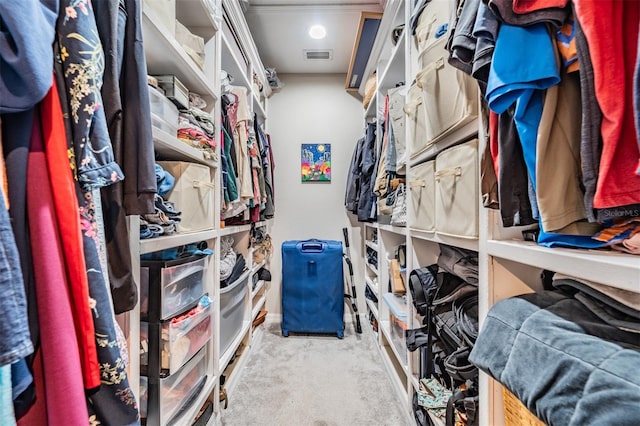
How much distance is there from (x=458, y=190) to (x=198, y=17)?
1465 mm

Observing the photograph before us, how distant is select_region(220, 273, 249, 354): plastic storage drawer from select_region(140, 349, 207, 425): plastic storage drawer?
335mm

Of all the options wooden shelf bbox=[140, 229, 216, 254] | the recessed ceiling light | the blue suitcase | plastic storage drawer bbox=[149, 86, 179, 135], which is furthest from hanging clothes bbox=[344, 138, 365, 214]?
plastic storage drawer bbox=[149, 86, 179, 135]

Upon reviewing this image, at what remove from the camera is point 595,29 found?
0.47 m

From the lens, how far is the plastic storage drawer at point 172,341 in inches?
42.1

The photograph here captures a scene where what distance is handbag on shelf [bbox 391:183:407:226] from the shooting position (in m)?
1.73

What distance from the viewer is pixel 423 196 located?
4.51ft

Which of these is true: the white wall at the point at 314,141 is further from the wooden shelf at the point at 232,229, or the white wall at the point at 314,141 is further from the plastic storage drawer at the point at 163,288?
the plastic storage drawer at the point at 163,288

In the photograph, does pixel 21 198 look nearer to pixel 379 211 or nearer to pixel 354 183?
pixel 379 211

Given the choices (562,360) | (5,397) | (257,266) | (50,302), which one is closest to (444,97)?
(562,360)

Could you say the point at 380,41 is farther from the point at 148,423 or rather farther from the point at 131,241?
the point at 148,423

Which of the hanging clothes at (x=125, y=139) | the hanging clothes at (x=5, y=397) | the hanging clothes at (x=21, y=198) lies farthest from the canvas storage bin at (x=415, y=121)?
the hanging clothes at (x=5, y=397)

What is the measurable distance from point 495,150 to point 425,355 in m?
0.99

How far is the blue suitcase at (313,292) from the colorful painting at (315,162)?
83cm

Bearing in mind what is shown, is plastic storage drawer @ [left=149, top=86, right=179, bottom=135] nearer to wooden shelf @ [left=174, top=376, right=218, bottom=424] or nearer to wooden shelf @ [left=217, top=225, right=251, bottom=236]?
wooden shelf @ [left=217, top=225, right=251, bottom=236]
